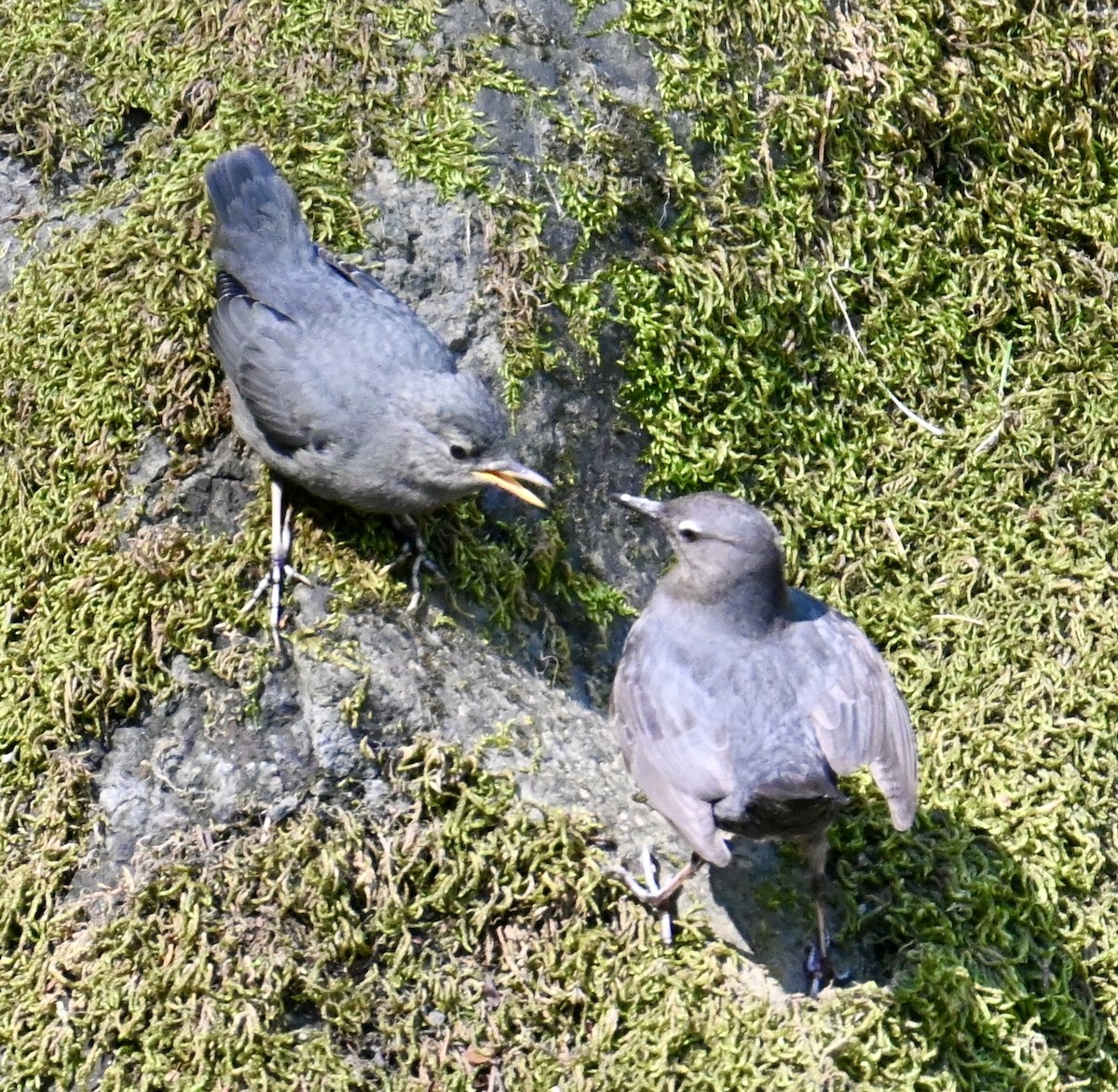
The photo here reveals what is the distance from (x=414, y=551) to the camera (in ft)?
16.7

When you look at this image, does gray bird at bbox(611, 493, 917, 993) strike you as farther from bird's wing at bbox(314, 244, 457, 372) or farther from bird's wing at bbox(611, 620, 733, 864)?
bird's wing at bbox(314, 244, 457, 372)

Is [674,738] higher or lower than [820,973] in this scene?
higher

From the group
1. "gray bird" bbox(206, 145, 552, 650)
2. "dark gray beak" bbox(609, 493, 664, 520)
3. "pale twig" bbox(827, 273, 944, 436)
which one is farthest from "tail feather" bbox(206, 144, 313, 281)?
"pale twig" bbox(827, 273, 944, 436)

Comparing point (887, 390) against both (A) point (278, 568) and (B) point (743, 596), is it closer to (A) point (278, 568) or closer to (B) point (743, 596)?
(B) point (743, 596)

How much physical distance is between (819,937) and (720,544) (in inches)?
52.7

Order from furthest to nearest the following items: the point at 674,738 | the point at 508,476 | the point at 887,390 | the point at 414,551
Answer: the point at 887,390 → the point at 414,551 → the point at 508,476 → the point at 674,738

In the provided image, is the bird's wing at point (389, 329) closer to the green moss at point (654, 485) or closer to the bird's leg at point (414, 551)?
the green moss at point (654, 485)

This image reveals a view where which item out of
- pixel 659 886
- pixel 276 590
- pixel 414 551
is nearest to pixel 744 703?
pixel 659 886

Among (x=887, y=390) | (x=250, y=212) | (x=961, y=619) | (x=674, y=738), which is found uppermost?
(x=250, y=212)

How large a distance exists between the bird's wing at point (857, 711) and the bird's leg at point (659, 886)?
23.1 inches

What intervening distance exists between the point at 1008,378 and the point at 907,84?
130 centimetres

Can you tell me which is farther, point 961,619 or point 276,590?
point 961,619

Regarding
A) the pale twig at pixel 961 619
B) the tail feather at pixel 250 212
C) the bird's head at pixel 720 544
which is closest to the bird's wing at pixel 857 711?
the bird's head at pixel 720 544

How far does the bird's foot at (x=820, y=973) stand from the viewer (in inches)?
184
